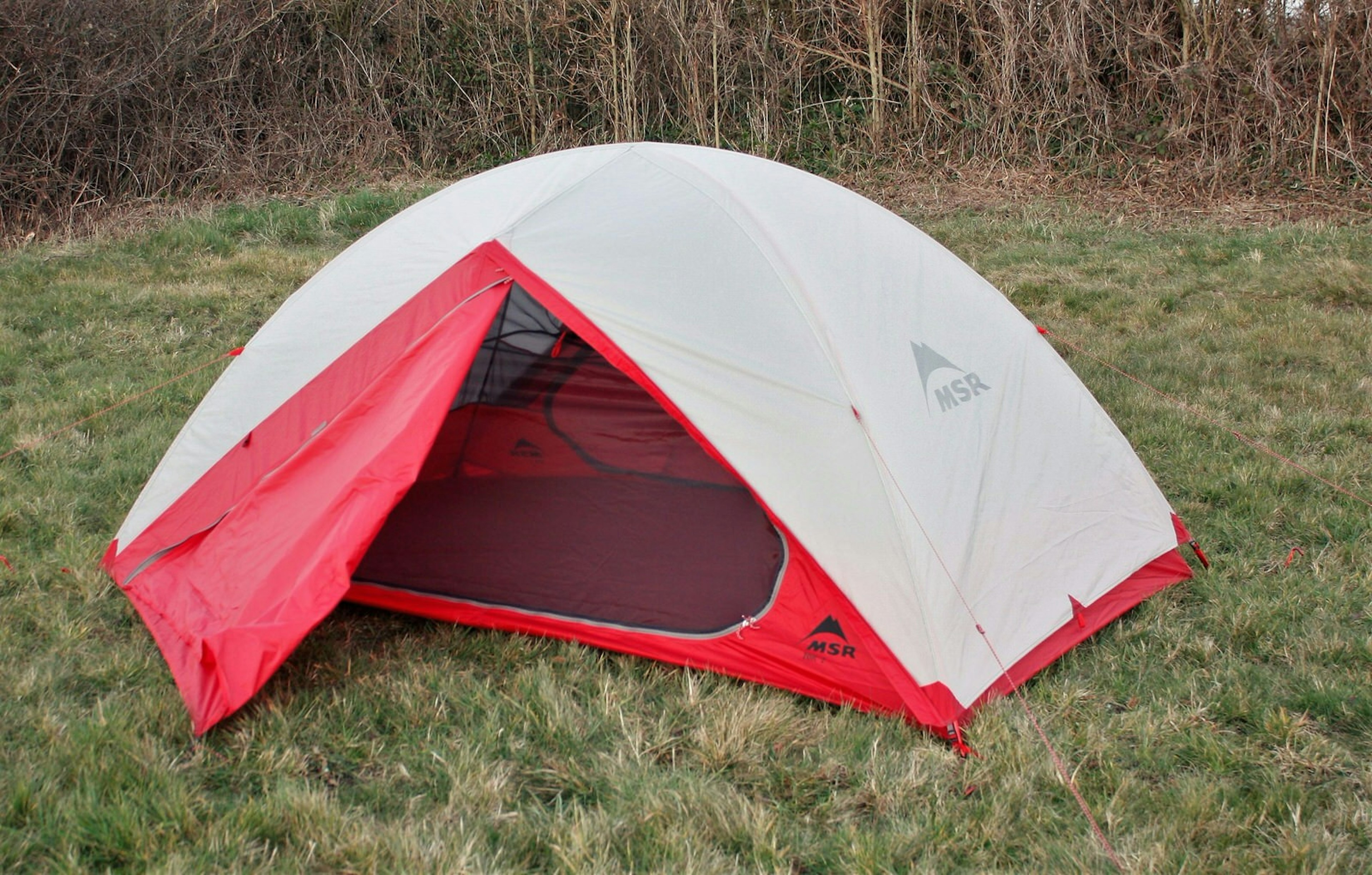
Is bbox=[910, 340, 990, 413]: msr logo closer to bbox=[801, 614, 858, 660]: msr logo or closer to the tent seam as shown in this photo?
the tent seam

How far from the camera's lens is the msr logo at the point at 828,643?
2.95m

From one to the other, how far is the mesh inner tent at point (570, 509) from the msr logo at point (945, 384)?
61cm

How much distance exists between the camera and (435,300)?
3240mm

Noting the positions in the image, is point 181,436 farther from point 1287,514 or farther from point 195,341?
point 1287,514

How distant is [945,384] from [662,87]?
7183 mm

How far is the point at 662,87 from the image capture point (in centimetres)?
991

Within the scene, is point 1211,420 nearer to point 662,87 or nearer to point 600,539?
point 600,539

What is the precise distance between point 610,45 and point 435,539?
6987 mm

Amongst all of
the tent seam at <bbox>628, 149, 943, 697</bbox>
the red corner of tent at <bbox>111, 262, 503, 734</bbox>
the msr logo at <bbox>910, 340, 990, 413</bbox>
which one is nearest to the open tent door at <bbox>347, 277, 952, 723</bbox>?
the tent seam at <bbox>628, 149, 943, 697</bbox>

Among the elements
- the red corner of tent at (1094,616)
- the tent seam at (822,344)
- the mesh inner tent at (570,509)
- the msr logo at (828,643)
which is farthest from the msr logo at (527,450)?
the red corner of tent at (1094,616)

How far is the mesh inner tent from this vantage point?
3295 millimetres

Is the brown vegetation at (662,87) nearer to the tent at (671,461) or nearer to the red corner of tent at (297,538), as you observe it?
the tent at (671,461)

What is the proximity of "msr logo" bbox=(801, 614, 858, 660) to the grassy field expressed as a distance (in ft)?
0.44

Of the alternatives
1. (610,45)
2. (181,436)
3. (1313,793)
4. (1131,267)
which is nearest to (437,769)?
(181,436)
